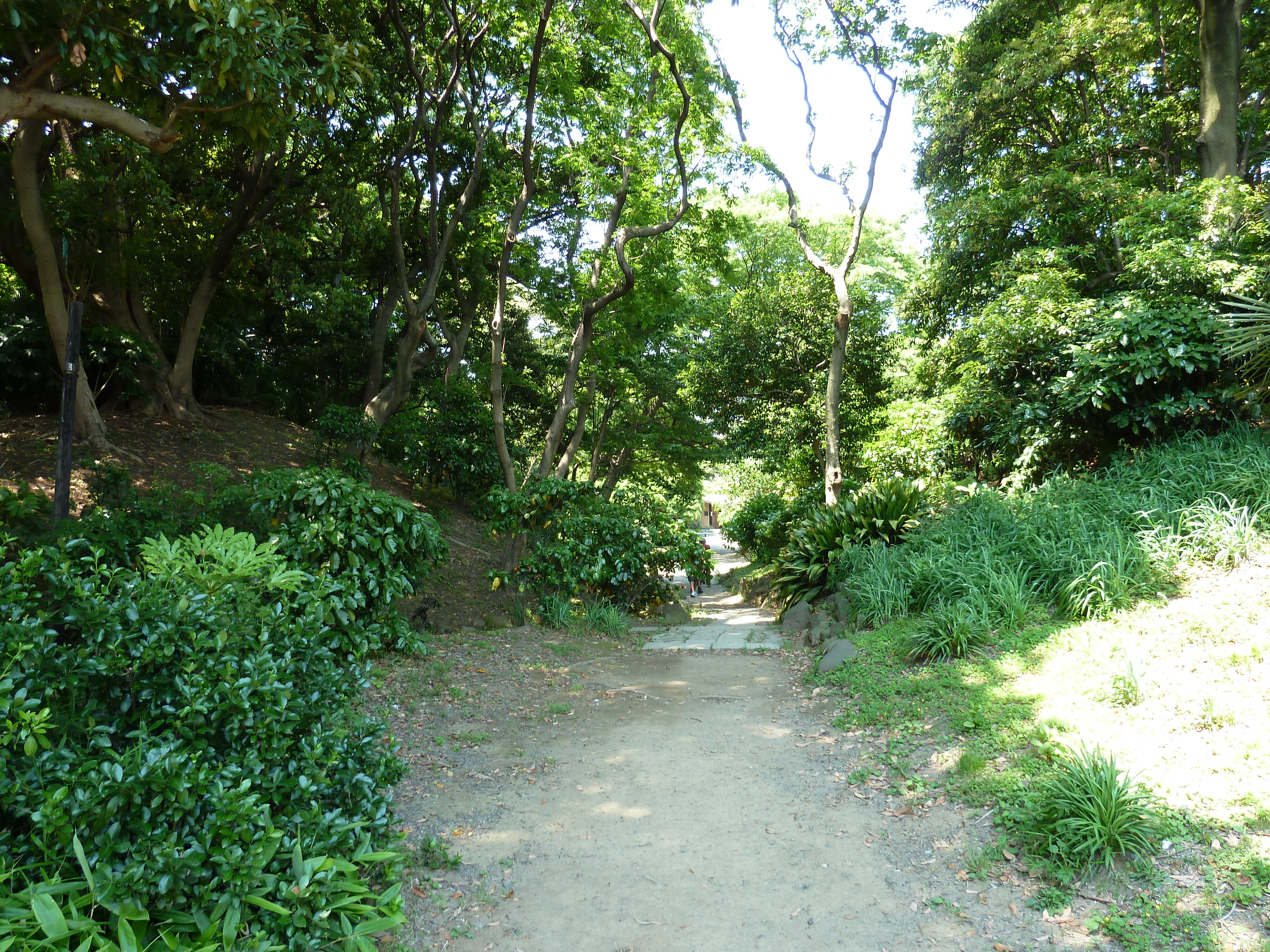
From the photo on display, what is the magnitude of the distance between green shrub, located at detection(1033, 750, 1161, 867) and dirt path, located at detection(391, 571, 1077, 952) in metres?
0.28

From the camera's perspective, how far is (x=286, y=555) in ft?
17.2

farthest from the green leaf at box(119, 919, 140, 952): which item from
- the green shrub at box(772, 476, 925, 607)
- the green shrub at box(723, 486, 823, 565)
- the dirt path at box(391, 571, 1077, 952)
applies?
the green shrub at box(723, 486, 823, 565)

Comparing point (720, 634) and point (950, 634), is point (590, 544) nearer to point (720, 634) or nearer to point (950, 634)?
point (720, 634)

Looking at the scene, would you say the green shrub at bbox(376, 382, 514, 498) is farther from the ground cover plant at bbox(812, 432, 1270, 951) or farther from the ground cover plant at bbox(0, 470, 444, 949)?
the ground cover plant at bbox(0, 470, 444, 949)

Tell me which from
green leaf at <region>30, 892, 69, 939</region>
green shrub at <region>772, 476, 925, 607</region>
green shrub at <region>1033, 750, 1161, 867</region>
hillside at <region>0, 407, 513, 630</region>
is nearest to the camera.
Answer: green leaf at <region>30, 892, 69, 939</region>

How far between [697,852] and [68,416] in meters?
4.14

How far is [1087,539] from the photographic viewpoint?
20.1ft

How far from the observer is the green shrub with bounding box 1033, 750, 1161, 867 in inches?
124

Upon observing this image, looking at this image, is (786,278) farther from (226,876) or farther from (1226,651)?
(226,876)

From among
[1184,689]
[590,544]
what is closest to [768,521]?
[590,544]

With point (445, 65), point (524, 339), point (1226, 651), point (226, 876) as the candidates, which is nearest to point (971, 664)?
point (1226, 651)

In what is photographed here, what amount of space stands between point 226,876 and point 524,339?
16318mm

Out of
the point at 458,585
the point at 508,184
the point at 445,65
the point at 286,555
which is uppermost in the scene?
the point at 445,65

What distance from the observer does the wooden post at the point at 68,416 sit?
13.2 feet
